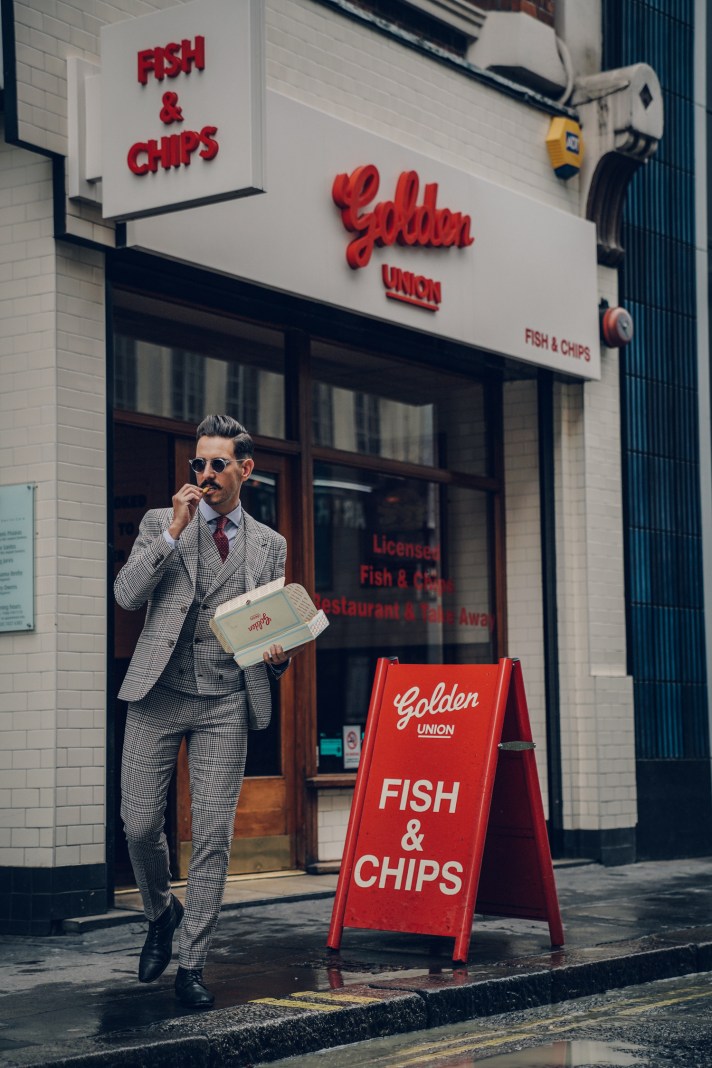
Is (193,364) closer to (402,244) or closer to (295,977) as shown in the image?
(402,244)

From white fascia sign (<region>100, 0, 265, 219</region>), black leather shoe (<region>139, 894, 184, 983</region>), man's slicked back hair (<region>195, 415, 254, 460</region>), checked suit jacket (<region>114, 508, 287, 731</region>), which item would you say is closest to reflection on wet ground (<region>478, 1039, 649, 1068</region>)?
black leather shoe (<region>139, 894, 184, 983</region>)

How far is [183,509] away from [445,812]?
6.66 feet

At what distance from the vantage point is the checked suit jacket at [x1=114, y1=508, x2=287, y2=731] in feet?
18.9

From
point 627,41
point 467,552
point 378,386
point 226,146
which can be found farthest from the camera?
point 627,41

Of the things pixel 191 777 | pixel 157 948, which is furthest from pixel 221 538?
pixel 157 948

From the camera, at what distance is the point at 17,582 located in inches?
307

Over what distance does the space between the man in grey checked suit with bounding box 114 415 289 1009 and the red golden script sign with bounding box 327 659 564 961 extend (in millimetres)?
1172

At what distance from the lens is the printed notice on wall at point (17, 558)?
305 inches

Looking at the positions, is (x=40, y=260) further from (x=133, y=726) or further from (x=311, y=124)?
(x=133, y=726)

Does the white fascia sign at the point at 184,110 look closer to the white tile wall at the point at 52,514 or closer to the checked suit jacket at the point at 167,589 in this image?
the white tile wall at the point at 52,514

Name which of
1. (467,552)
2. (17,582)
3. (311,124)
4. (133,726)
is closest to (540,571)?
(467,552)

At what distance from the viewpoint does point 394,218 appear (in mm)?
9680

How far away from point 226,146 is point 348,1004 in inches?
162

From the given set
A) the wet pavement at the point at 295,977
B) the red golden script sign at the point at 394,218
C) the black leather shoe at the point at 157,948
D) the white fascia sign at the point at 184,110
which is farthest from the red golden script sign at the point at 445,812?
the red golden script sign at the point at 394,218
